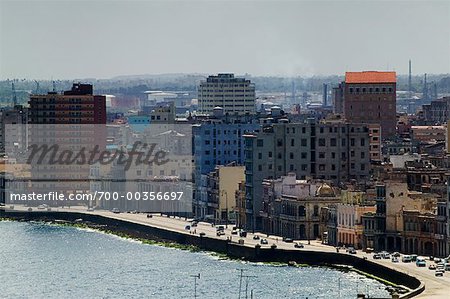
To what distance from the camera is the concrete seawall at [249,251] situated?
59219mm

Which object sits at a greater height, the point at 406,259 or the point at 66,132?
the point at 66,132

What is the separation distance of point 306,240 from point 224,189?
36.9ft

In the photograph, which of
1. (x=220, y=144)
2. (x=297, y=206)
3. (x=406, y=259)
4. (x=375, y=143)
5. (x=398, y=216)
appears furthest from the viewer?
(x=220, y=144)

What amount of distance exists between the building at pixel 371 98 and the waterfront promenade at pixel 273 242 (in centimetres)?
1368

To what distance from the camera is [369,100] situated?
102m

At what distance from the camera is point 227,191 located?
3211 inches

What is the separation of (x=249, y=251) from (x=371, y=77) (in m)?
35.2

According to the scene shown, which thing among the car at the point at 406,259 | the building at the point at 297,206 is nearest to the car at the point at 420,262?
the car at the point at 406,259

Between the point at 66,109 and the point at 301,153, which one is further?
the point at 66,109

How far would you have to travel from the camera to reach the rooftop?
102m

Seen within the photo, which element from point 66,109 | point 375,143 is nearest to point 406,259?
point 375,143

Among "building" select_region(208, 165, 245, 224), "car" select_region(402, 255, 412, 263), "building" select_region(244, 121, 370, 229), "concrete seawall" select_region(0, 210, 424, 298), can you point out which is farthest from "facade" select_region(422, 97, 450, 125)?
"car" select_region(402, 255, 412, 263)

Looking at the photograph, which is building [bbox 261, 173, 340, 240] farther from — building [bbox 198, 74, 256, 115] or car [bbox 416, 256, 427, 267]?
building [bbox 198, 74, 256, 115]

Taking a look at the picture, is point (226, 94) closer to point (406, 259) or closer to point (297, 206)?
point (297, 206)
